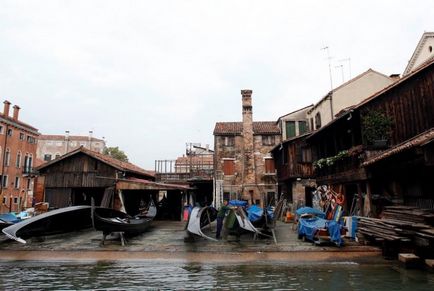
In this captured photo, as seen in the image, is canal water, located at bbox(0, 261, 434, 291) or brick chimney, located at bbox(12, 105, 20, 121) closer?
canal water, located at bbox(0, 261, 434, 291)

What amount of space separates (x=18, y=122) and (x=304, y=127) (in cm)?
3226

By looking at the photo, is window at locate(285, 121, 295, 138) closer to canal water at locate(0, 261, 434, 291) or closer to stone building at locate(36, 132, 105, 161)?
canal water at locate(0, 261, 434, 291)

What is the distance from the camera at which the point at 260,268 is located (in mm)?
9016

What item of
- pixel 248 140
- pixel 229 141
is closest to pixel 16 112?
pixel 229 141

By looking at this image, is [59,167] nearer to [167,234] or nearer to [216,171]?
[167,234]

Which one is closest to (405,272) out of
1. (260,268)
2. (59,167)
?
(260,268)

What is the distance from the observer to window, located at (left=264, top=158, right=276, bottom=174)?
97.5 ft

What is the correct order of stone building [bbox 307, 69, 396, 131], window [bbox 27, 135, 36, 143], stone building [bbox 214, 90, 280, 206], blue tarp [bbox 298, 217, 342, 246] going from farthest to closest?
window [bbox 27, 135, 36, 143]
stone building [bbox 214, 90, 280, 206]
stone building [bbox 307, 69, 396, 131]
blue tarp [bbox 298, 217, 342, 246]

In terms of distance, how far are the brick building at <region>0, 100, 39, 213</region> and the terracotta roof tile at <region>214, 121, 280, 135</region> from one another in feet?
70.0

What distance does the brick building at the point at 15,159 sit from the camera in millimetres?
33000

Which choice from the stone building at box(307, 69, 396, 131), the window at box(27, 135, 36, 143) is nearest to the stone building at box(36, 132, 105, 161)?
the window at box(27, 135, 36, 143)

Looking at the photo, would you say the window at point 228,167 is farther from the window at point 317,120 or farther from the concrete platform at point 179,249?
the concrete platform at point 179,249

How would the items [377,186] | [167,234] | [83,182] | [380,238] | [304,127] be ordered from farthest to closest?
1. [304,127]
2. [83,182]
3. [167,234]
4. [377,186]
5. [380,238]

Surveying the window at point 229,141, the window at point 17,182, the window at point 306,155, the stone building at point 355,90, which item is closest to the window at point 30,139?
the window at point 17,182
